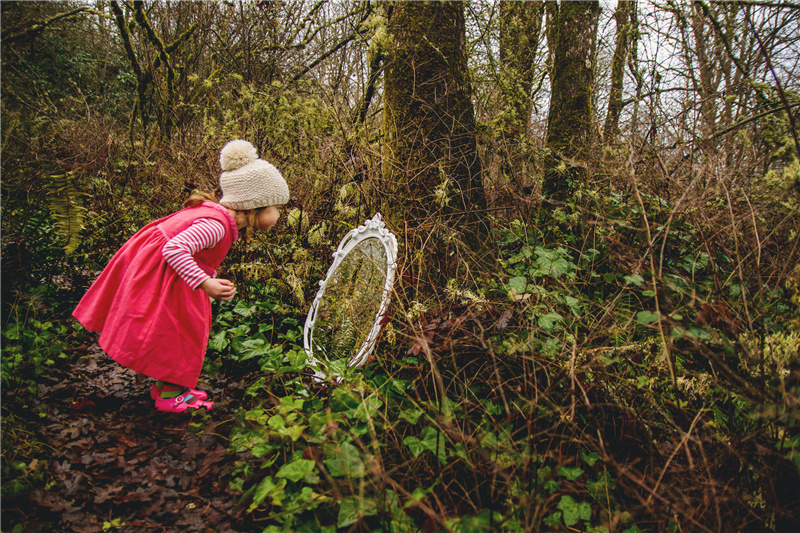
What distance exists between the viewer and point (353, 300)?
2832 millimetres

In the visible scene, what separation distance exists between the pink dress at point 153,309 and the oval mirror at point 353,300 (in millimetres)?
756

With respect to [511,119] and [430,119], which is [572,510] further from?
[511,119]

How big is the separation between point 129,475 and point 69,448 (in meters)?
0.37

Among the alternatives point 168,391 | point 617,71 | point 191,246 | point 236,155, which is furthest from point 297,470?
point 617,71

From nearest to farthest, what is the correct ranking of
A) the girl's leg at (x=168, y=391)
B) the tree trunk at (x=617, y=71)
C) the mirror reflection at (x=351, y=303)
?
1. the girl's leg at (x=168, y=391)
2. the mirror reflection at (x=351, y=303)
3. the tree trunk at (x=617, y=71)

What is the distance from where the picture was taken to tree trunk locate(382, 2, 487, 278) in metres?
3.12

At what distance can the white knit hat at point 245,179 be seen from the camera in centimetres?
253

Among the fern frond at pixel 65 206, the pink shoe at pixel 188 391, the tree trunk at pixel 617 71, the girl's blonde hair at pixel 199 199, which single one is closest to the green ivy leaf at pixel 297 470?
the pink shoe at pixel 188 391

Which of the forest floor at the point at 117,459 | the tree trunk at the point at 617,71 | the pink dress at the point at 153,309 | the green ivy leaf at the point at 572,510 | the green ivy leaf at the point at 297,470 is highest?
the tree trunk at the point at 617,71

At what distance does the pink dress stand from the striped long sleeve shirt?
82 millimetres

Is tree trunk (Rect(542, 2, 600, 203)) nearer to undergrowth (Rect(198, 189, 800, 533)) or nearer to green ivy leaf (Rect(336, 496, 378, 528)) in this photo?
undergrowth (Rect(198, 189, 800, 533))

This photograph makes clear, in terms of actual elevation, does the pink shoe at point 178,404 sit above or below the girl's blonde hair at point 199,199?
below

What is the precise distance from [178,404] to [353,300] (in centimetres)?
123

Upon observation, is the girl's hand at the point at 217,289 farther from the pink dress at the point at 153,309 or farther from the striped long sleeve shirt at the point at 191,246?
the pink dress at the point at 153,309
